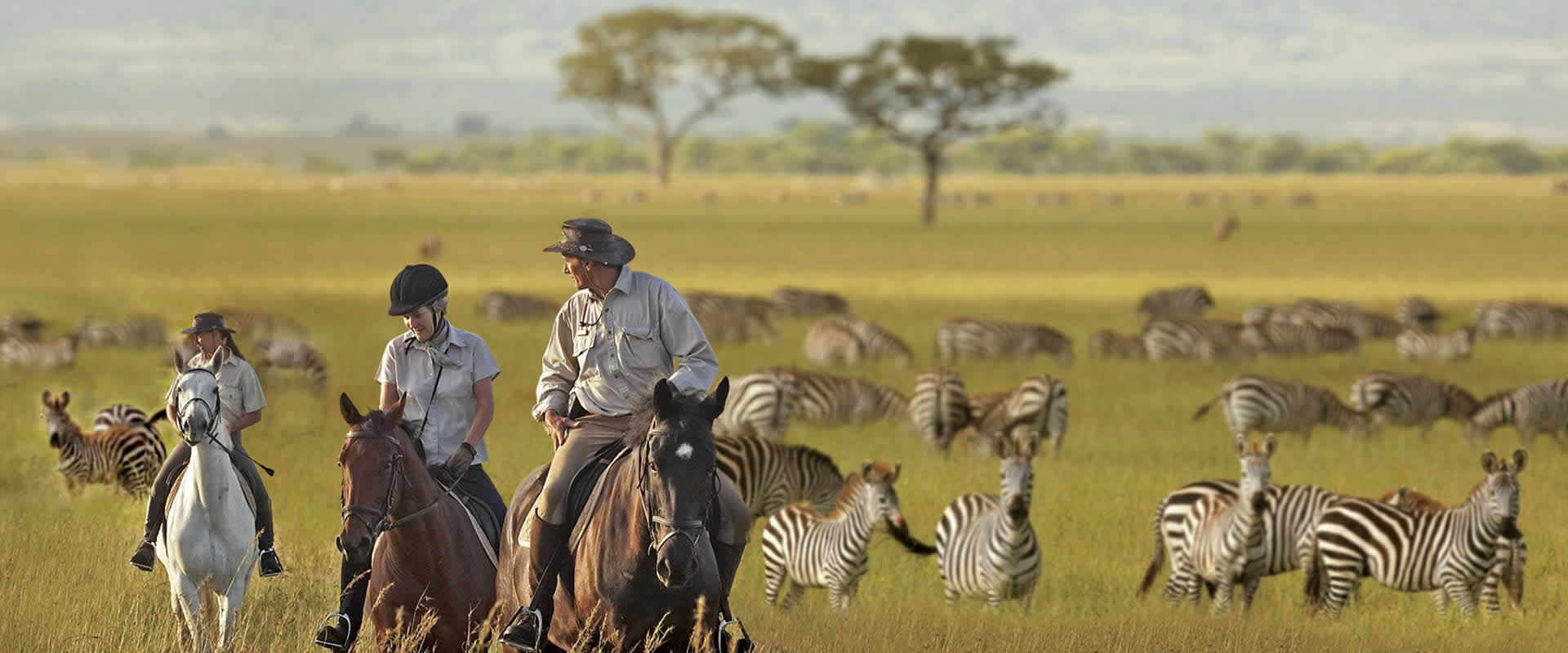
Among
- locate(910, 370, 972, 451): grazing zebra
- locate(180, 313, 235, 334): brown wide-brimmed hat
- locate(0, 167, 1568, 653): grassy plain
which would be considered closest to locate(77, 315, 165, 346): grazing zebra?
locate(0, 167, 1568, 653): grassy plain

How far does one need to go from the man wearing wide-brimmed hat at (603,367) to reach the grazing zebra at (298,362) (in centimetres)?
2046

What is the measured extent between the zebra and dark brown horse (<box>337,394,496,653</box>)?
63.1 feet

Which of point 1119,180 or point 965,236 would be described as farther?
point 1119,180

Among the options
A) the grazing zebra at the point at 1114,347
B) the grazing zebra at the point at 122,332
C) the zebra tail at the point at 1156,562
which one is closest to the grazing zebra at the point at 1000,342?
the grazing zebra at the point at 1114,347

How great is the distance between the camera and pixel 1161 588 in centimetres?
1667

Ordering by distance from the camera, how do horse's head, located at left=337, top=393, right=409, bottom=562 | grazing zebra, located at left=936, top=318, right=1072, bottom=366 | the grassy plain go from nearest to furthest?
horse's head, located at left=337, top=393, right=409, bottom=562 → the grassy plain → grazing zebra, located at left=936, top=318, right=1072, bottom=366

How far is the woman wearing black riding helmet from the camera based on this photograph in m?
9.76

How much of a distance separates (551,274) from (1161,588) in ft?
149

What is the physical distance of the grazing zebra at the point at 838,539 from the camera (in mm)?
14844

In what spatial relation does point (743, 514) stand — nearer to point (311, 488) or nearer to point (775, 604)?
point (775, 604)

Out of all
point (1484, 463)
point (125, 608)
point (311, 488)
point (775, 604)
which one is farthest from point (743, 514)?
point (311, 488)

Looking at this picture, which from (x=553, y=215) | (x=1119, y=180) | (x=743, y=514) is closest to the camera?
(x=743, y=514)

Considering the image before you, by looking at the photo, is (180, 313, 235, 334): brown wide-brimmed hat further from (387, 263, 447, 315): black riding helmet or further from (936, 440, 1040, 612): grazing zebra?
(936, 440, 1040, 612): grazing zebra

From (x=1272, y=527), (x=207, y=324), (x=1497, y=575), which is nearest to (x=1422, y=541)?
(x=1497, y=575)
